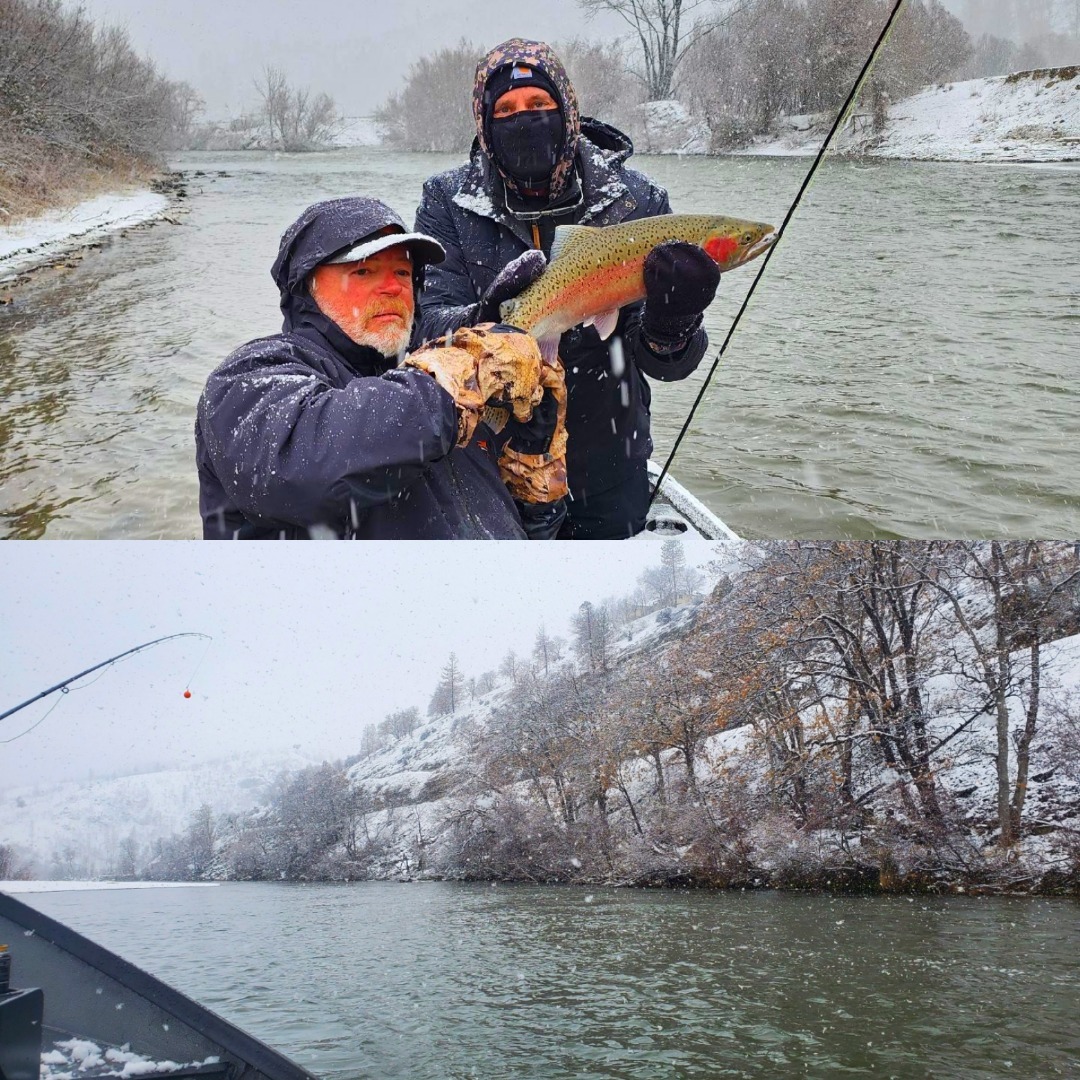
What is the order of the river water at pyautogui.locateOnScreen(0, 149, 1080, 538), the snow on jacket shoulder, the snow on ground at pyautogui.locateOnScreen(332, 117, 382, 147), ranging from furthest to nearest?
the river water at pyautogui.locateOnScreen(0, 149, 1080, 538), the snow on ground at pyautogui.locateOnScreen(332, 117, 382, 147), the snow on jacket shoulder

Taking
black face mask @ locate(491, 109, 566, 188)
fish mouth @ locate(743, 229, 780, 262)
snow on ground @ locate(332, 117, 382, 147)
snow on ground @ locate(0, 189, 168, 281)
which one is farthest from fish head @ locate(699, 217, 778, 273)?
snow on ground @ locate(0, 189, 168, 281)

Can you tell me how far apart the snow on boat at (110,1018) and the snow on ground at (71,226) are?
1.66 metres

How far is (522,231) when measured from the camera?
1.45 meters

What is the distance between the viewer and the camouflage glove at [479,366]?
113 centimetres

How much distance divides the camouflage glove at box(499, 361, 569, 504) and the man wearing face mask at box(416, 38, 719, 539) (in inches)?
4.6

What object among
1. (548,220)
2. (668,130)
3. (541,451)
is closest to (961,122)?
(668,130)

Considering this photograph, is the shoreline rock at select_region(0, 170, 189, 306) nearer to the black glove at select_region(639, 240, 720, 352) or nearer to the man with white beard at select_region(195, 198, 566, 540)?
the man with white beard at select_region(195, 198, 566, 540)

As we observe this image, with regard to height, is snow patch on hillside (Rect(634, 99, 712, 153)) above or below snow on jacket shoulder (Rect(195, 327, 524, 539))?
above

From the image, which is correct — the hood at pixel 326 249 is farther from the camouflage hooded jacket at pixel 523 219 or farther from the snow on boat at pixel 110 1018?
the snow on boat at pixel 110 1018

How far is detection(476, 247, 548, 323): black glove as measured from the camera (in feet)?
3.90

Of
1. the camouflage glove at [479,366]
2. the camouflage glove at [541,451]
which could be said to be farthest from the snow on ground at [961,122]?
the camouflage glove at [479,366]

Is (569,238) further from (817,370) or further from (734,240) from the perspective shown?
(817,370)

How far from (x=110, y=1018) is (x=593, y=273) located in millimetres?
1751

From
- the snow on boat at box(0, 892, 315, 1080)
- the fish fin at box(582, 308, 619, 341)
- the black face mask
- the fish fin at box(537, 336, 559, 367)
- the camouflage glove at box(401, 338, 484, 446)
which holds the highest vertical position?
the black face mask
